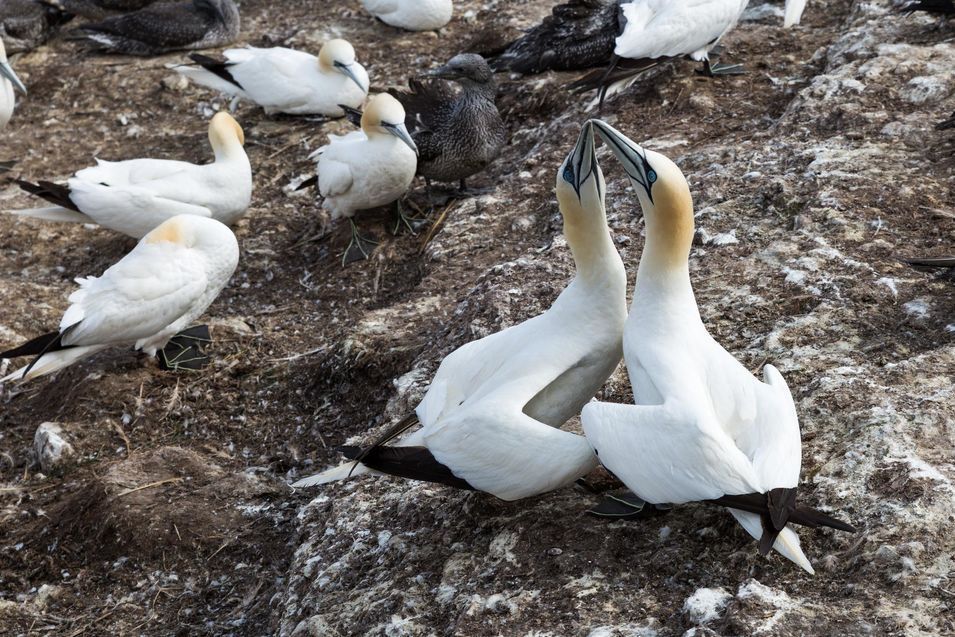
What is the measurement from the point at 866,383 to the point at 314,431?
7.94 feet

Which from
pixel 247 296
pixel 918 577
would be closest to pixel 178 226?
pixel 247 296

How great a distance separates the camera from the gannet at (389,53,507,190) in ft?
21.5

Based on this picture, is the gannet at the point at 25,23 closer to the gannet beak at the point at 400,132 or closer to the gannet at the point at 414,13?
the gannet at the point at 414,13

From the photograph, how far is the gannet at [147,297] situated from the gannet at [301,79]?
8.20ft

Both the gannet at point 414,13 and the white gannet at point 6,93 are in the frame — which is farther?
the gannet at point 414,13

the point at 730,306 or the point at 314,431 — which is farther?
the point at 314,431

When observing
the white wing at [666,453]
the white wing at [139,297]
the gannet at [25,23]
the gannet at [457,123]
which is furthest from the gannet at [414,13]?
the white wing at [666,453]

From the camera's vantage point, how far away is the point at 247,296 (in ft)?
20.8

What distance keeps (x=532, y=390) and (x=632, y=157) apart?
756 mm

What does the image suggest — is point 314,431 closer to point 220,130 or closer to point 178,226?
point 178,226

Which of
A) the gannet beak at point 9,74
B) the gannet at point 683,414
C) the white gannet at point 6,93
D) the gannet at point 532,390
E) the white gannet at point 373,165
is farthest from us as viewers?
the gannet beak at point 9,74

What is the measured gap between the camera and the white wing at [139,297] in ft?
16.8

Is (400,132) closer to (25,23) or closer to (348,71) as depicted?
(348,71)

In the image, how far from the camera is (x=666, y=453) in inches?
113
